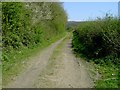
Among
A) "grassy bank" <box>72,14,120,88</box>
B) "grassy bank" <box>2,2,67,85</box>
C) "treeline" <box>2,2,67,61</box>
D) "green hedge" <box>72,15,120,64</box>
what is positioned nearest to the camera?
"grassy bank" <box>72,14,120,88</box>

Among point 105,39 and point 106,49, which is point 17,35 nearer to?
point 106,49

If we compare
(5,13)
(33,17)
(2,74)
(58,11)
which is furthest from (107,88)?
(58,11)

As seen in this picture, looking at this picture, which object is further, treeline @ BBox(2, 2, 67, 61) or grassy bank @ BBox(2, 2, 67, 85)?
treeline @ BBox(2, 2, 67, 61)

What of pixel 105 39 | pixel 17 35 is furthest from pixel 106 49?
pixel 17 35

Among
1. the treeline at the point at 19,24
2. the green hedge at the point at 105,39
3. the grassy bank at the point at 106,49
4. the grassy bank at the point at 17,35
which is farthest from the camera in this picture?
the treeline at the point at 19,24

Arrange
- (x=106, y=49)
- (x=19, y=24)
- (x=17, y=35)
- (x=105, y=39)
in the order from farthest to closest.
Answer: (x=17, y=35), (x=19, y=24), (x=106, y=49), (x=105, y=39)

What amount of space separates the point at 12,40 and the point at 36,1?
1359 centimetres

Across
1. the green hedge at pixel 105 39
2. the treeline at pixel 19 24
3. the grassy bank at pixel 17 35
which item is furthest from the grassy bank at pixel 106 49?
the treeline at pixel 19 24

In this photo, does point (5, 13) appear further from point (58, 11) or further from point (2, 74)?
point (58, 11)

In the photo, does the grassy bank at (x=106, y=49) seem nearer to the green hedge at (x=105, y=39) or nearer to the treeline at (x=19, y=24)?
the green hedge at (x=105, y=39)

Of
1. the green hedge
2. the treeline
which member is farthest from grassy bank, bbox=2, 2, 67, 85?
the green hedge

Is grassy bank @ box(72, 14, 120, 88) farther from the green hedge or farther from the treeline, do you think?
the treeline

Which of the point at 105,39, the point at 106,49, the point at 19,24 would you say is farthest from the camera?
the point at 19,24

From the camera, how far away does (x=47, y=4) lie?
37469 millimetres
